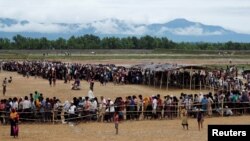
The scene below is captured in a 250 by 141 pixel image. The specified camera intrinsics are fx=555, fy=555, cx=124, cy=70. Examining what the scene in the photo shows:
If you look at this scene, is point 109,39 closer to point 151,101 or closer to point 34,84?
point 34,84

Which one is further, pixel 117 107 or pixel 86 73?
pixel 86 73

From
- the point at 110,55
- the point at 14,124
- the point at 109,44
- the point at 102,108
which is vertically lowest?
the point at 14,124

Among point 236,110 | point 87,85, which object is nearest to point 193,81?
point 87,85

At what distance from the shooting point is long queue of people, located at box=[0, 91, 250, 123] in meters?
25.7

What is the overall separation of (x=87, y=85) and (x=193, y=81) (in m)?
8.52


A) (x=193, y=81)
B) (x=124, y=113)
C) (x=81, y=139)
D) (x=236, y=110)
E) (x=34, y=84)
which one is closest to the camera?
(x=81, y=139)

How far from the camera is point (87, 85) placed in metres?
44.1

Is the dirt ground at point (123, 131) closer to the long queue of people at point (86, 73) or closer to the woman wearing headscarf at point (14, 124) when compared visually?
the woman wearing headscarf at point (14, 124)

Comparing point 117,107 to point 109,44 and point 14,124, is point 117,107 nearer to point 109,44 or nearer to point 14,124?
point 14,124

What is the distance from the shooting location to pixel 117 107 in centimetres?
2628

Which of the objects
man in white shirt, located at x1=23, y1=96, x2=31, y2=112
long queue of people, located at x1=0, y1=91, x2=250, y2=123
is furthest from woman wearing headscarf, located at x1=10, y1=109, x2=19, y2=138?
man in white shirt, located at x1=23, y1=96, x2=31, y2=112

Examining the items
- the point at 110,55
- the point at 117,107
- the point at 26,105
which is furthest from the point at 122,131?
the point at 110,55

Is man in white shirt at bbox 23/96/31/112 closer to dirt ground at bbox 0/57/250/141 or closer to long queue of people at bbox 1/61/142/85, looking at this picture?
dirt ground at bbox 0/57/250/141

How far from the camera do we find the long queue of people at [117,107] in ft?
84.3
